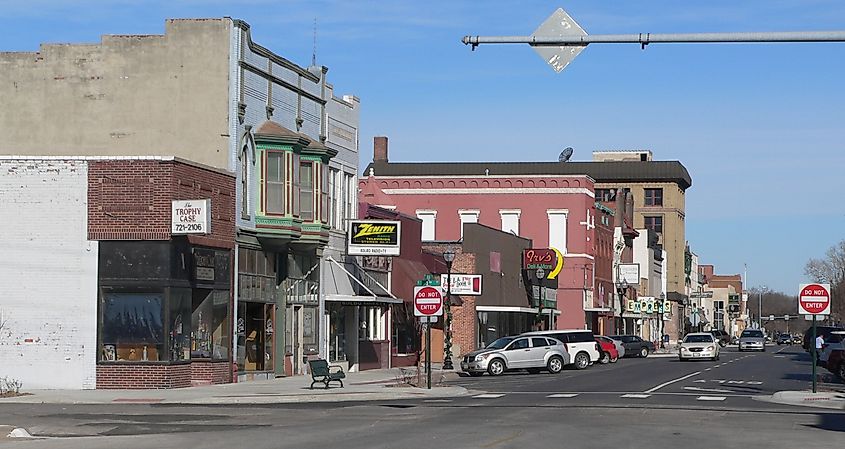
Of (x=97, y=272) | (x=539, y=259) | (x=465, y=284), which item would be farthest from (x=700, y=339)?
(x=97, y=272)

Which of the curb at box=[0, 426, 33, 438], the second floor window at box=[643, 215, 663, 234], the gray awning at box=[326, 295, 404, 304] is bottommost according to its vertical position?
the curb at box=[0, 426, 33, 438]

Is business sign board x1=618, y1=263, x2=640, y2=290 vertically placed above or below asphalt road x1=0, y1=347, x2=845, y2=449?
above

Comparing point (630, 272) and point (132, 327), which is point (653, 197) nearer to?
point (630, 272)

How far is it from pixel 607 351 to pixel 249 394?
35.4m

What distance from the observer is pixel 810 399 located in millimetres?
32438

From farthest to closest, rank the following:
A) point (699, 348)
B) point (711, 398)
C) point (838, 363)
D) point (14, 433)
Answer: point (699, 348), point (838, 363), point (711, 398), point (14, 433)

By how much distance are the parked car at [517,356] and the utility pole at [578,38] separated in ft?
102

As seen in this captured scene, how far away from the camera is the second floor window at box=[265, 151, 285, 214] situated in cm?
4091

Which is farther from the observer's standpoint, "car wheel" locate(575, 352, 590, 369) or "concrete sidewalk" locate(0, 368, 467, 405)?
"car wheel" locate(575, 352, 590, 369)

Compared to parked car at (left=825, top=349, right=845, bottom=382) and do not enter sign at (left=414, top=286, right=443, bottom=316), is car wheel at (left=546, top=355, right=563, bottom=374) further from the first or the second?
do not enter sign at (left=414, top=286, right=443, bottom=316)

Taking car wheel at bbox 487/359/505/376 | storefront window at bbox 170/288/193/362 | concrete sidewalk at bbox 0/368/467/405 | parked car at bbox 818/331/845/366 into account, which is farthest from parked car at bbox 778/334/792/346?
storefront window at bbox 170/288/193/362

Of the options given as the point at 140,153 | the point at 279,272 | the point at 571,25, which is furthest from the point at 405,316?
the point at 571,25

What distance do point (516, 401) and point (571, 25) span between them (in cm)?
1474

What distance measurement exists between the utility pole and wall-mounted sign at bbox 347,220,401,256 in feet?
91.1
